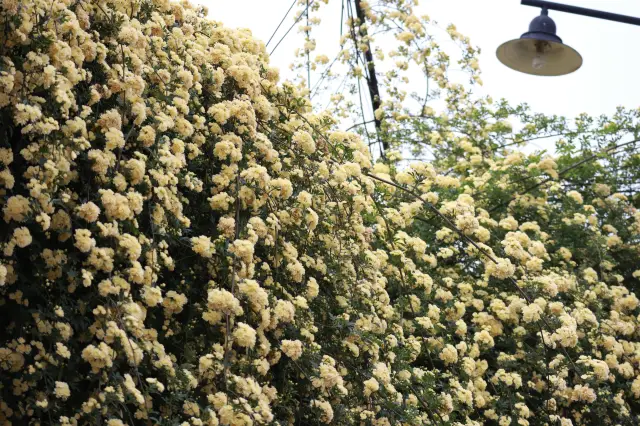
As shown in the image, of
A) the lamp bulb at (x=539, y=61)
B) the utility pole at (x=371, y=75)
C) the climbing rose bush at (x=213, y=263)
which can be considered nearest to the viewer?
the climbing rose bush at (x=213, y=263)

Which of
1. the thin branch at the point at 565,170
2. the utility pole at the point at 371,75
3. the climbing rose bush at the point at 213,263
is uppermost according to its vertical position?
the utility pole at the point at 371,75

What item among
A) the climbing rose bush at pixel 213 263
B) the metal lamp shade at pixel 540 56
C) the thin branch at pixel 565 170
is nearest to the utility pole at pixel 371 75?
the thin branch at pixel 565 170

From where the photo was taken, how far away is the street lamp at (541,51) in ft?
14.7

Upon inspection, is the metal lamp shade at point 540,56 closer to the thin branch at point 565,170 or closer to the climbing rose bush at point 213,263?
the thin branch at point 565,170

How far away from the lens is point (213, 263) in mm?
2627

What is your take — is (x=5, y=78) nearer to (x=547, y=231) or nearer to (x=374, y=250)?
(x=374, y=250)

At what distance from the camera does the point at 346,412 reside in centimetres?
286

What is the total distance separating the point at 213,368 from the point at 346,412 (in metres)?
0.61

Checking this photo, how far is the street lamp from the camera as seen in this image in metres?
4.48

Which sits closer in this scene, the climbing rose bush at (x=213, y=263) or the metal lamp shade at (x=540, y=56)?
the climbing rose bush at (x=213, y=263)

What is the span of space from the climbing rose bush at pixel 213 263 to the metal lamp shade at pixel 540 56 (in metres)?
0.85

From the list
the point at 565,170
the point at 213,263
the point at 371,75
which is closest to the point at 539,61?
the point at 565,170

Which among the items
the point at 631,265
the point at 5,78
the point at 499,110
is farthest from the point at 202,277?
the point at 499,110

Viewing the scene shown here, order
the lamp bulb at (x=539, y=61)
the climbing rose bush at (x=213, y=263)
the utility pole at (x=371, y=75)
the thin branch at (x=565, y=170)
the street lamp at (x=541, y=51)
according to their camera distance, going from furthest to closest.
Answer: the utility pole at (x=371, y=75) < the thin branch at (x=565, y=170) < the lamp bulb at (x=539, y=61) < the street lamp at (x=541, y=51) < the climbing rose bush at (x=213, y=263)
